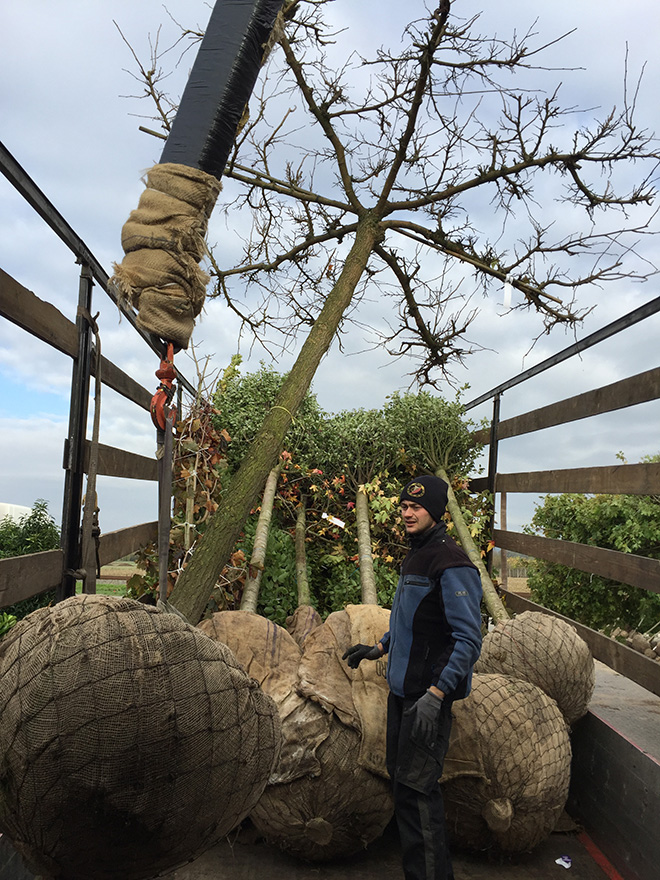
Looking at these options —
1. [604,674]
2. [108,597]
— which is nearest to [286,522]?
[604,674]

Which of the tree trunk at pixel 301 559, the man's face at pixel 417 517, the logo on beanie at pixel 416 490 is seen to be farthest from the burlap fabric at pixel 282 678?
the tree trunk at pixel 301 559

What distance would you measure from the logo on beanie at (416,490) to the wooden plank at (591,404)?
5.06 ft

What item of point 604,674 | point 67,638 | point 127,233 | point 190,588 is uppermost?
point 127,233

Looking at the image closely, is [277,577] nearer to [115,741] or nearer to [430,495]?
[430,495]

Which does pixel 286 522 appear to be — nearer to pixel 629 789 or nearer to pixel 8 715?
pixel 629 789

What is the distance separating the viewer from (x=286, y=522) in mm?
7770

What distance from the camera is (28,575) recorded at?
8.91ft

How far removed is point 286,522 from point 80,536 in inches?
180

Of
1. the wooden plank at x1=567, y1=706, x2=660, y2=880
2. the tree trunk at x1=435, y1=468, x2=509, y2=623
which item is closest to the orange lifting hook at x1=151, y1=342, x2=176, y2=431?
the wooden plank at x1=567, y1=706, x2=660, y2=880

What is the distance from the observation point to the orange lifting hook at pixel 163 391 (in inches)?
82.6

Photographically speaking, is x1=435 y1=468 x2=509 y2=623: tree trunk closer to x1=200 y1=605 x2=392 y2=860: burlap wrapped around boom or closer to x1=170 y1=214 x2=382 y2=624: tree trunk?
x1=170 y1=214 x2=382 y2=624: tree trunk

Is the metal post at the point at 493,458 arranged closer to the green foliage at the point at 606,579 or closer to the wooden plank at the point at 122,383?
the green foliage at the point at 606,579

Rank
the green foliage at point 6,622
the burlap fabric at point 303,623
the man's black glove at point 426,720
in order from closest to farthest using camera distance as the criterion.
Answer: the man's black glove at point 426,720, the burlap fabric at point 303,623, the green foliage at point 6,622

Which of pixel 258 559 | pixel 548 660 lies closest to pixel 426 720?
pixel 548 660
